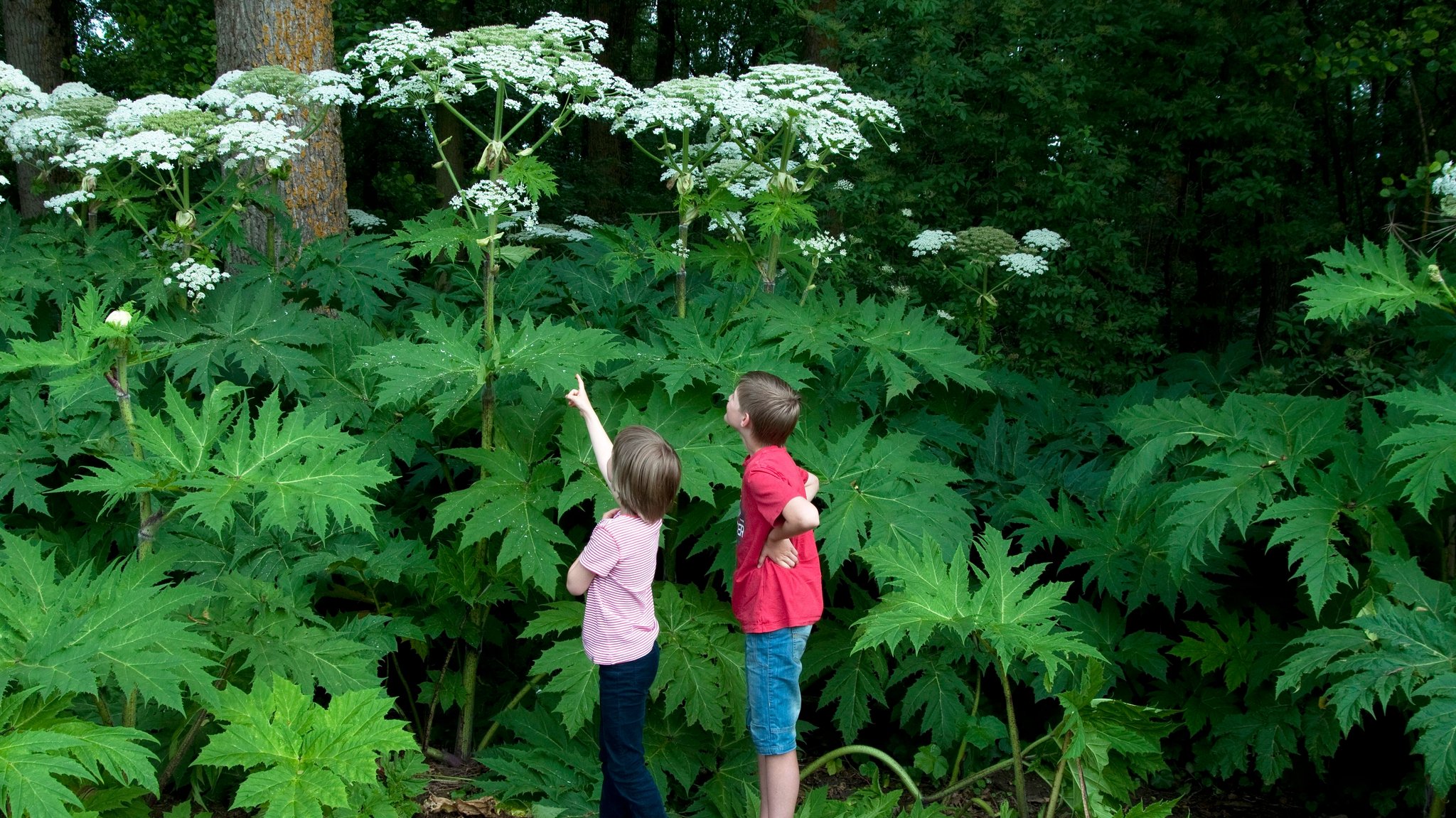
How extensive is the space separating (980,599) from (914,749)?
1470 mm

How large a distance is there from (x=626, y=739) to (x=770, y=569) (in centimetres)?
72

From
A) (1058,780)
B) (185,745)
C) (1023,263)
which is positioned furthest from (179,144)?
(1023,263)

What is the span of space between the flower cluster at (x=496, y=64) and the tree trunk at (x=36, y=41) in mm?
6377

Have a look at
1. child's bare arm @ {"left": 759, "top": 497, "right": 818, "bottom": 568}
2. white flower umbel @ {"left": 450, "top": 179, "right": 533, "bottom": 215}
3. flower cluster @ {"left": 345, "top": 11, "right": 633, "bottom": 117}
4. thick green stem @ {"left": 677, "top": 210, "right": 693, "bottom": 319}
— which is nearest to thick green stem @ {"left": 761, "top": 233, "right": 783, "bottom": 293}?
thick green stem @ {"left": 677, "top": 210, "right": 693, "bottom": 319}

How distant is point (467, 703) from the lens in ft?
13.5

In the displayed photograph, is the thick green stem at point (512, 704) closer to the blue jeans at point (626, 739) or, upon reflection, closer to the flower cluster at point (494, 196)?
the blue jeans at point (626, 739)

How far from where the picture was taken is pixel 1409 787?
3838 millimetres

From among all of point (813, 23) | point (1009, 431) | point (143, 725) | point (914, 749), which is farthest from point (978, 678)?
point (813, 23)

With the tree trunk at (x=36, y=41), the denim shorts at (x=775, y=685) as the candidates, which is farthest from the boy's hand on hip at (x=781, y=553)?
the tree trunk at (x=36, y=41)

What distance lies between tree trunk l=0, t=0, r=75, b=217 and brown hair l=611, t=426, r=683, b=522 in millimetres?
8076

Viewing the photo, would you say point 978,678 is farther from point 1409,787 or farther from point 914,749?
point 1409,787

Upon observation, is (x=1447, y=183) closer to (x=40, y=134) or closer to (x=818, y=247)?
(x=818, y=247)

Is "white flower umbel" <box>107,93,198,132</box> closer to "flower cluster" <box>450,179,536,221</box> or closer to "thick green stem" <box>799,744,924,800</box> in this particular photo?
"flower cluster" <box>450,179,536,221</box>

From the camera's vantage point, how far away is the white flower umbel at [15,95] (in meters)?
5.29
